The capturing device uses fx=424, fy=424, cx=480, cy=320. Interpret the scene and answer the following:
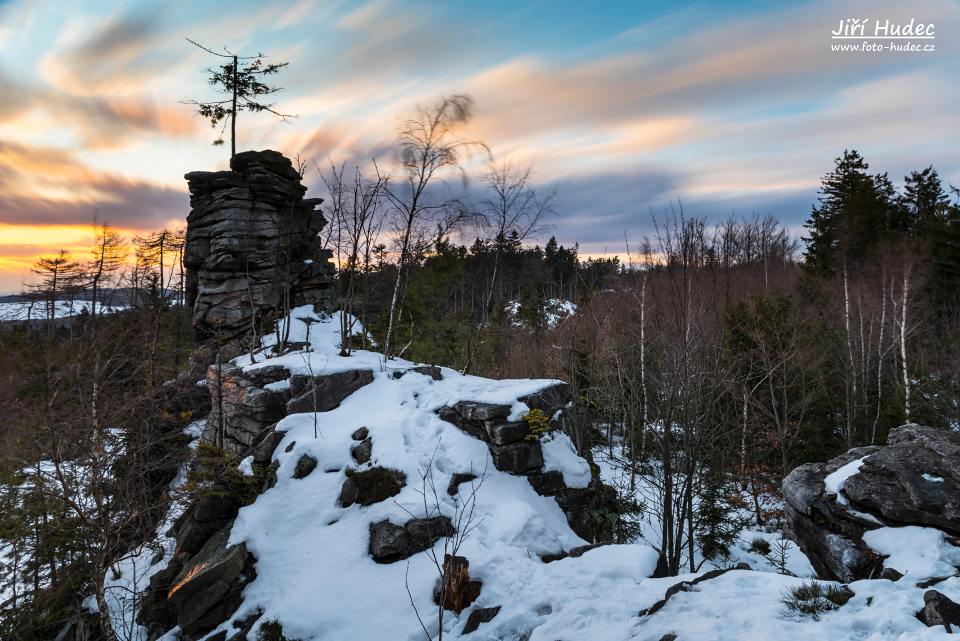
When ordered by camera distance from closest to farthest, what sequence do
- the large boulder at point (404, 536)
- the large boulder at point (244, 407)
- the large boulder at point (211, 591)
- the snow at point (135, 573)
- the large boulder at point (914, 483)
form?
the large boulder at point (914, 483) → the large boulder at point (211, 591) → the large boulder at point (404, 536) → the snow at point (135, 573) → the large boulder at point (244, 407)

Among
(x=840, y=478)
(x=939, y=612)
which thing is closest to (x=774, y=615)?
(x=939, y=612)

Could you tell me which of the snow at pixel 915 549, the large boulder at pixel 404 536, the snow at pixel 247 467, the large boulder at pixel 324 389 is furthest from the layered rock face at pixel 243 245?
the snow at pixel 915 549

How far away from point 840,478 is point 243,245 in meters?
23.3

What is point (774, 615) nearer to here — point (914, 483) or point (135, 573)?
point (914, 483)

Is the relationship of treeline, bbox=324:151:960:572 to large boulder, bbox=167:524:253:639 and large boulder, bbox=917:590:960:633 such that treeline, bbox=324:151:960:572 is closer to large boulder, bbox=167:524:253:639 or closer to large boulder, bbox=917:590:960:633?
large boulder, bbox=917:590:960:633

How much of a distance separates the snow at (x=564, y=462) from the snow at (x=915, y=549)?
5173 mm

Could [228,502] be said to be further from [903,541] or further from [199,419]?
[903,541]

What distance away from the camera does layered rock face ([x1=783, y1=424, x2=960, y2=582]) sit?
23.8 feet

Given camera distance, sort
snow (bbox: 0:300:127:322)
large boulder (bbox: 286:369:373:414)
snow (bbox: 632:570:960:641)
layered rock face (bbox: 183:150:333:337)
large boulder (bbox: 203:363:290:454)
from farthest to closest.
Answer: snow (bbox: 0:300:127:322) → layered rock face (bbox: 183:150:333:337) → large boulder (bbox: 203:363:290:454) → large boulder (bbox: 286:369:373:414) → snow (bbox: 632:570:960:641)

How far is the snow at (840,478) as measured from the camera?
8.28m

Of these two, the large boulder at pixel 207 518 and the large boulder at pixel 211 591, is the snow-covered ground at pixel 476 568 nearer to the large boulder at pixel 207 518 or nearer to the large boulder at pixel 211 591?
the large boulder at pixel 211 591

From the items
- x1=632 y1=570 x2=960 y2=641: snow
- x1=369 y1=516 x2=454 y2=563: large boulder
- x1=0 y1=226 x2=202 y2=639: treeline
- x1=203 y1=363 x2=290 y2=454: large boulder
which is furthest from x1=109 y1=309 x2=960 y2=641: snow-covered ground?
x1=0 y1=226 x2=202 y2=639: treeline

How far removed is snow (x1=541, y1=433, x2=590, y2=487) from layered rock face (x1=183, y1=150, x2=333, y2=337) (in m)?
14.7

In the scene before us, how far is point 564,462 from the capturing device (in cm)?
1037
